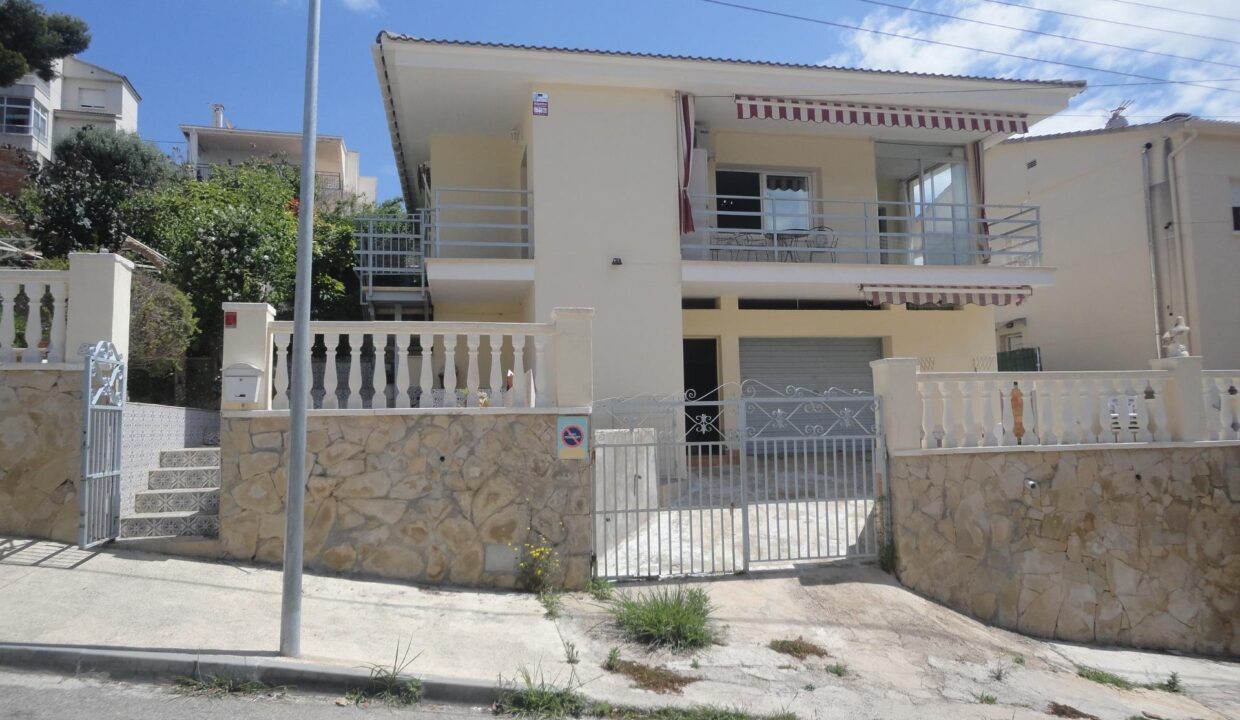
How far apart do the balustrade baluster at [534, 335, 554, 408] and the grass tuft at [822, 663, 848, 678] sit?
11.5ft

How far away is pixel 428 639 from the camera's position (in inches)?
236

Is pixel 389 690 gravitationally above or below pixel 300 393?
below

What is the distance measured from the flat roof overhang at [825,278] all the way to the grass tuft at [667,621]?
22.7 feet

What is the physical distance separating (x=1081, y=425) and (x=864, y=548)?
10.7 ft

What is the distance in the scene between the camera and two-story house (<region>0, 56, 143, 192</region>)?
2962cm

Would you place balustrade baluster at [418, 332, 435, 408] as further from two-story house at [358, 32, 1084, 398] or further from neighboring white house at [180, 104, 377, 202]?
neighboring white house at [180, 104, 377, 202]

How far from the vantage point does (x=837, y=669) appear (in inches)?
247

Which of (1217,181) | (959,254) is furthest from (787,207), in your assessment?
(1217,181)

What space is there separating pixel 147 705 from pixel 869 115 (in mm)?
12890

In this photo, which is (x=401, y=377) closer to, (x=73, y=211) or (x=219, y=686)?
(x=219, y=686)

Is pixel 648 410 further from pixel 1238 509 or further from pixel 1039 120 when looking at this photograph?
pixel 1039 120

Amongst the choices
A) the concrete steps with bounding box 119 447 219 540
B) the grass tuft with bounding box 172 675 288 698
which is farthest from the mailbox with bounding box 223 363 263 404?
the grass tuft with bounding box 172 675 288 698

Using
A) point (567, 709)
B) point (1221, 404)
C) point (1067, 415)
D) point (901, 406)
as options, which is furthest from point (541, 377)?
point (1221, 404)

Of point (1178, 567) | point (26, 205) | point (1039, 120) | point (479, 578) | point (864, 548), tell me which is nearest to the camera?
point (479, 578)
